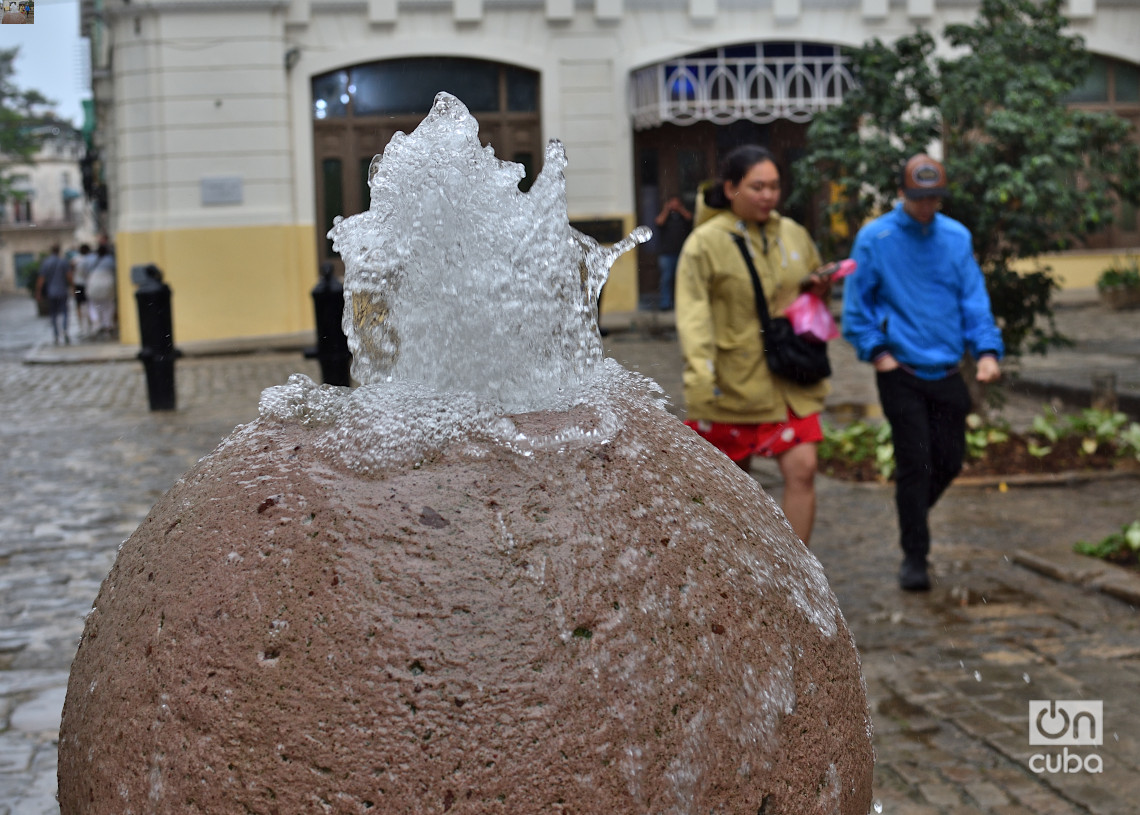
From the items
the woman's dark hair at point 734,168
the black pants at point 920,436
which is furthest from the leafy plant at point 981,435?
the woman's dark hair at point 734,168

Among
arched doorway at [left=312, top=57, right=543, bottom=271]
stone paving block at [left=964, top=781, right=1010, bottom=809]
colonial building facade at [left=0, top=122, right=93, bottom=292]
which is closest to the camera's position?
stone paving block at [left=964, top=781, right=1010, bottom=809]

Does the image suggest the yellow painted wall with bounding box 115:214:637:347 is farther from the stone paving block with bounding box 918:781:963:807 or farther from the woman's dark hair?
the stone paving block with bounding box 918:781:963:807

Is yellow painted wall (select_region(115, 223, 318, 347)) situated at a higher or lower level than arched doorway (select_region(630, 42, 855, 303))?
lower

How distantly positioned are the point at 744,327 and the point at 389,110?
53.5ft

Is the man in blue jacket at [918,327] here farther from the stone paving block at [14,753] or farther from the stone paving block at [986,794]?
the stone paving block at [14,753]

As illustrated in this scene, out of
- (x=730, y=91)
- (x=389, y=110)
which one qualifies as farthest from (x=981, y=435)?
(x=389, y=110)

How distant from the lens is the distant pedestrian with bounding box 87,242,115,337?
2245 centimetres

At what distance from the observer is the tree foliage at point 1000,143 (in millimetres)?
8789

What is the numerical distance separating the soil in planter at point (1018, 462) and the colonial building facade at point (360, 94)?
1200 centimetres

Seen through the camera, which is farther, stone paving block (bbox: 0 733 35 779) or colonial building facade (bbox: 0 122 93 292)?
colonial building facade (bbox: 0 122 93 292)

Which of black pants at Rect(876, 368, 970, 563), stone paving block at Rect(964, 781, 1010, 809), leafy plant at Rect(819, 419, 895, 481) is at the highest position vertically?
black pants at Rect(876, 368, 970, 563)

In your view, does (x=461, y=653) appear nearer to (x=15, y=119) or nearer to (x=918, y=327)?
(x=918, y=327)

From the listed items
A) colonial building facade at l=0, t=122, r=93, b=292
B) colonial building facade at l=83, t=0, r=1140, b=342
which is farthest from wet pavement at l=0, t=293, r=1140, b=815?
colonial building facade at l=0, t=122, r=93, b=292

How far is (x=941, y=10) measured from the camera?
20781 mm
